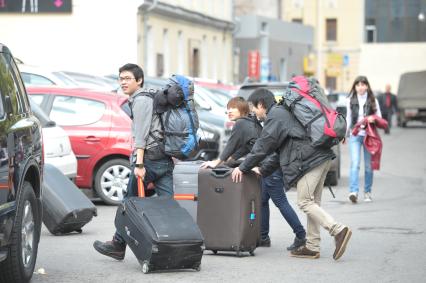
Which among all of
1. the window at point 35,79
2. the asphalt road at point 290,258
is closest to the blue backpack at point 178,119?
the asphalt road at point 290,258

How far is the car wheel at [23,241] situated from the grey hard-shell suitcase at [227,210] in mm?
1750

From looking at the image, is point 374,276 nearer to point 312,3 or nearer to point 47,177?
point 47,177

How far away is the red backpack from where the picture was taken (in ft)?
32.7

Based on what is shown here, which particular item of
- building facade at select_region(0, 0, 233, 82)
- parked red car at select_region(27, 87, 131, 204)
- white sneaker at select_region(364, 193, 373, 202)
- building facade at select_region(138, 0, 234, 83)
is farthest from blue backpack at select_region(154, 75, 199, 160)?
building facade at select_region(138, 0, 234, 83)

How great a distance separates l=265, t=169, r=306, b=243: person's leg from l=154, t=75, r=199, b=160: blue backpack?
105 centimetres

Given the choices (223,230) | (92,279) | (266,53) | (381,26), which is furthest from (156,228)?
(381,26)

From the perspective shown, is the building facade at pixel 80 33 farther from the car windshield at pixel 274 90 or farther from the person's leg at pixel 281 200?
the person's leg at pixel 281 200

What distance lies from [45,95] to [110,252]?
603 centimetres

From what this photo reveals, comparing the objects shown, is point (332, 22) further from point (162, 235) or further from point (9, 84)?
point (9, 84)

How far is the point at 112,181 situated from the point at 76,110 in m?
1.07

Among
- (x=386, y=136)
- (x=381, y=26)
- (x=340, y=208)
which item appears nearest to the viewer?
(x=340, y=208)

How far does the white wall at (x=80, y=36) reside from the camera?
124 feet

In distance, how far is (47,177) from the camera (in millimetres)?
11703

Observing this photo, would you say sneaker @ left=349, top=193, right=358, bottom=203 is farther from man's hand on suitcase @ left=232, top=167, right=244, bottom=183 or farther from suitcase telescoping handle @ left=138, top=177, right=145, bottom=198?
suitcase telescoping handle @ left=138, top=177, right=145, bottom=198
